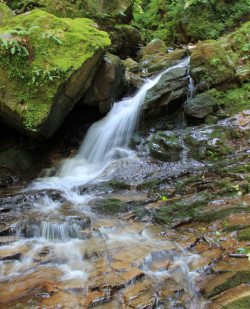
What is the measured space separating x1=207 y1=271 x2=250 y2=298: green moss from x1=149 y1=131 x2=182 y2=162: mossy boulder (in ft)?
12.1

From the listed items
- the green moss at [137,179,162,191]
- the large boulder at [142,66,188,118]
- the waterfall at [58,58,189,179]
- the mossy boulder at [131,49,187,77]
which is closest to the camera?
the green moss at [137,179,162,191]

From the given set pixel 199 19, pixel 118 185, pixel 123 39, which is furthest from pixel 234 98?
pixel 199 19

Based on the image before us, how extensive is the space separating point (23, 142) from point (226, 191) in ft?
16.5

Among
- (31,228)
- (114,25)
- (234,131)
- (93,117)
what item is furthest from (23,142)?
(114,25)

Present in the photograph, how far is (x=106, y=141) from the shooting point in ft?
28.7

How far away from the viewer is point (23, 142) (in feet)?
27.9

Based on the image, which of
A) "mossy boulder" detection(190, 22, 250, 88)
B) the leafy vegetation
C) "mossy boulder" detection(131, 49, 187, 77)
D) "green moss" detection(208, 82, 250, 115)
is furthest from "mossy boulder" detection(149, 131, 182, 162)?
the leafy vegetation

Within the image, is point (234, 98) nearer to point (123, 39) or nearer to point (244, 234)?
point (244, 234)

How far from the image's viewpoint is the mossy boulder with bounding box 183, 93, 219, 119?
8.22m

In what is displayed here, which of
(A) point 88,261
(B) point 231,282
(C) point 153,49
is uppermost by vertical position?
(C) point 153,49

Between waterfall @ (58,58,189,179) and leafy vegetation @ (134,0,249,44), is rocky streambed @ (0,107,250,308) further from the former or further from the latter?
leafy vegetation @ (134,0,249,44)

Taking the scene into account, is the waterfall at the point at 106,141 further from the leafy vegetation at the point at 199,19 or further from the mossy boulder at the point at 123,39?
the leafy vegetation at the point at 199,19

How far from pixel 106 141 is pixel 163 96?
1.80 meters

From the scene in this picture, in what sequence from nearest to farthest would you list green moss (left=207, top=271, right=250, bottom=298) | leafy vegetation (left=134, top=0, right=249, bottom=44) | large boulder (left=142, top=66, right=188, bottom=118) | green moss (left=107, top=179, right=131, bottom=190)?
1. green moss (left=207, top=271, right=250, bottom=298)
2. green moss (left=107, top=179, right=131, bottom=190)
3. large boulder (left=142, top=66, right=188, bottom=118)
4. leafy vegetation (left=134, top=0, right=249, bottom=44)
